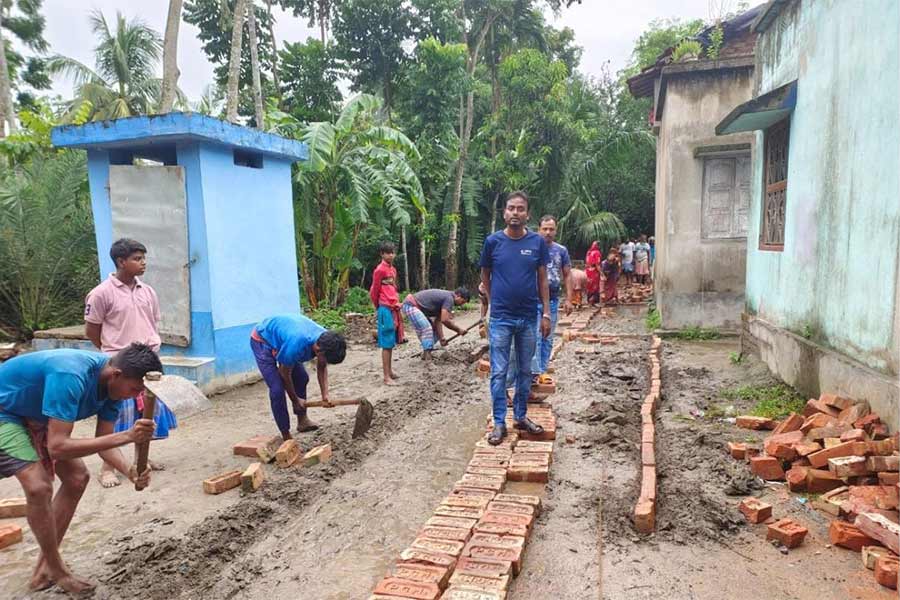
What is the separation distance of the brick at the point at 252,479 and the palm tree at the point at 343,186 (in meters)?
7.11

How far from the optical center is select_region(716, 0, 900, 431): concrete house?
397cm

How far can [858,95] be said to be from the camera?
4441mm

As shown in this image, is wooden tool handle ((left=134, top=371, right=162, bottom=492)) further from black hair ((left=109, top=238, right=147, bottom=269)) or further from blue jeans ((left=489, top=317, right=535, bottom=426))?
blue jeans ((left=489, top=317, right=535, bottom=426))

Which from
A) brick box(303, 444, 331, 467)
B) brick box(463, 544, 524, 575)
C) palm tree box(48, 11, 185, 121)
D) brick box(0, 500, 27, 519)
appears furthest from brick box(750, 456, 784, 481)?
palm tree box(48, 11, 185, 121)

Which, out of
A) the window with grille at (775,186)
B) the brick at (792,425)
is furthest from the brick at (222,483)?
the window with grille at (775,186)

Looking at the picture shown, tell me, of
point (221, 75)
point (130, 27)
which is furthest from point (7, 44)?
point (221, 75)

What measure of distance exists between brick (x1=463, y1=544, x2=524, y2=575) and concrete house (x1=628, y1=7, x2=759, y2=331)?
26.2ft

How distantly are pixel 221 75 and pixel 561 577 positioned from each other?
16.6 meters

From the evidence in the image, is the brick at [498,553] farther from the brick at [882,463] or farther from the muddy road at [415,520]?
the brick at [882,463]

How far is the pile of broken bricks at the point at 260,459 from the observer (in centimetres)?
403

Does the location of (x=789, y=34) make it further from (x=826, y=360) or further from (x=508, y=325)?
(x=508, y=325)

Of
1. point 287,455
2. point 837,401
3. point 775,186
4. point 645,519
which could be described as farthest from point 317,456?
point 775,186

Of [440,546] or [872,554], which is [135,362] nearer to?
[440,546]

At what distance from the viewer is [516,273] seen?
4461 millimetres
